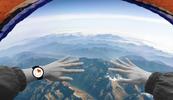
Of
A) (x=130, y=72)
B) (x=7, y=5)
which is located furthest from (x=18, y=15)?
(x=130, y=72)

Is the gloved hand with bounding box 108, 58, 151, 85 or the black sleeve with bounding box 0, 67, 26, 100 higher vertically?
the black sleeve with bounding box 0, 67, 26, 100

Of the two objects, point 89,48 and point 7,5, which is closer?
point 89,48

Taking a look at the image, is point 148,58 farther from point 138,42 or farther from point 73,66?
point 73,66

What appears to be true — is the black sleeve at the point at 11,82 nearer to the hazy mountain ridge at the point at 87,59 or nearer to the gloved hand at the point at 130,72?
the hazy mountain ridge at the point at 87,59

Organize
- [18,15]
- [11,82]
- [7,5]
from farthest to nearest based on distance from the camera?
[7,5]
[18,15]
[11,82]

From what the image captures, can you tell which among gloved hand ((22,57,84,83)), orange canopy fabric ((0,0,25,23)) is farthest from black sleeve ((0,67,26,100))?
orange canopy fabric ((0,0,25,23))

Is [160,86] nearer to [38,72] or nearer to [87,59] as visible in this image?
[87,59]

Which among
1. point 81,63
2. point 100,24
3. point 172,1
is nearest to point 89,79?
point 81,63

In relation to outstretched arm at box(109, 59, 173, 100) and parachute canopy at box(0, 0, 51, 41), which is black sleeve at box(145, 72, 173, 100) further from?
parachute canopy at box(0, 0, 51, 41)
